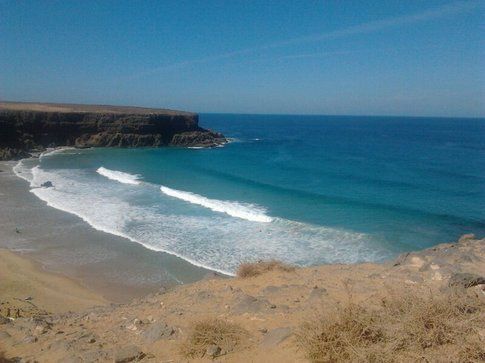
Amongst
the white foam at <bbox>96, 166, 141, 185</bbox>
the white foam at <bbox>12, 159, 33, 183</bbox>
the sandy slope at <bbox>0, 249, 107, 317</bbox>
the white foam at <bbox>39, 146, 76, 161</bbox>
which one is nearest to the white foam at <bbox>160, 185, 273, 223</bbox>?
the white foam at <bbox>96, 166, 141, 185</bbox>

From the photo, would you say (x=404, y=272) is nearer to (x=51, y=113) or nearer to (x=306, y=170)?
(x=306, y=170)

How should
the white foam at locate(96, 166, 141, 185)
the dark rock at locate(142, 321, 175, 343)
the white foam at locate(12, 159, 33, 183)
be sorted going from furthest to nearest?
the white foam at locate(12, 159, 33, 183)
the white foam at locate(96, 166, 141, 185)
the dark rock at locate(142, 321, 175, 343)

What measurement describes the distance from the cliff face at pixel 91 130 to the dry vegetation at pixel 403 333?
50.5 m

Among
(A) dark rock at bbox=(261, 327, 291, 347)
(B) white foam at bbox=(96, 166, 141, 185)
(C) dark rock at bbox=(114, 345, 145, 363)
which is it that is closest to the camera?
(A) dark rock at bbox=(261, 327, 291, 347)

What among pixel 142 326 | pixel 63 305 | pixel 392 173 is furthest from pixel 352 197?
pixel 142 326

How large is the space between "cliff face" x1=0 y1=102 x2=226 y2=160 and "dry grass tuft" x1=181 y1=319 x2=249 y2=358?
48640 mm

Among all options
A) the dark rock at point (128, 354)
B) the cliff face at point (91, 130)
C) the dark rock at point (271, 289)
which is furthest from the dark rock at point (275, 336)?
the cliff face at point (91, 130)

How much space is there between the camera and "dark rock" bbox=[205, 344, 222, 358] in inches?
222

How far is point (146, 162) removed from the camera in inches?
1863

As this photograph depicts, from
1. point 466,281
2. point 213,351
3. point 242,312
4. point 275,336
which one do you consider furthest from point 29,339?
point 466,281

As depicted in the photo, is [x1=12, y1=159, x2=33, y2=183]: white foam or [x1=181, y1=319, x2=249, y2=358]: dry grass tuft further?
[x1=12, y1=159, x2=33, y2=183]: white foam

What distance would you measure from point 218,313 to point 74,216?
58.4ft

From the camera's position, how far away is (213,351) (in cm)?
566

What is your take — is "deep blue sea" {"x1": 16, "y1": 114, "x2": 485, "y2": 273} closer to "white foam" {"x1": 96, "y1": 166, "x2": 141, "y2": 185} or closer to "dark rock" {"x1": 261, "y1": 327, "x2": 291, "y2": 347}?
"white foam" {"x1": 96, "y1": 166, "x2": 141, "y2": 185}
